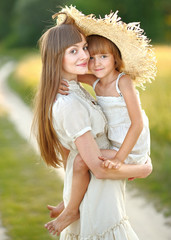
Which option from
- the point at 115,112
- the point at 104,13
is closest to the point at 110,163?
Result: the point at 115,112

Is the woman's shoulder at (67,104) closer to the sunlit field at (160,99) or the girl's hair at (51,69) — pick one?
the girl's hair at (51,69)

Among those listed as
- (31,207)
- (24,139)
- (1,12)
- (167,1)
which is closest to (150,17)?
(167,1)

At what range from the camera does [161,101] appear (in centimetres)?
701

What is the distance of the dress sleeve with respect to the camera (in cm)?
233

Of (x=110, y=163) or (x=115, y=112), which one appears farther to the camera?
(x=115, y=112)

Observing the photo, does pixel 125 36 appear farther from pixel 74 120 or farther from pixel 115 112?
pixel 74 120

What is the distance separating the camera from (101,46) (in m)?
2.58


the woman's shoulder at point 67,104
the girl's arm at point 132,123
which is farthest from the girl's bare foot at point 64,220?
the woman's shoulder at point 67,104

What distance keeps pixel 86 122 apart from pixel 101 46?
510mm

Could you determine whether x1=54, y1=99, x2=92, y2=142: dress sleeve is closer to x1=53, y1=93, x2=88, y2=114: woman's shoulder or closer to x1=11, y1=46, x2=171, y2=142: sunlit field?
x1=53, y1=93, x2=88, y2=114: woman's shoulder

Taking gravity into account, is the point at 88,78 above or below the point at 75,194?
above

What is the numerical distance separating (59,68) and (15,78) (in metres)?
10.5

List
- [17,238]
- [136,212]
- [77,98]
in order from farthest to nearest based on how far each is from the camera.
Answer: [136,212] → [17,238] → [77,98]

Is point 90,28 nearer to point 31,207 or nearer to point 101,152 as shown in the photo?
point 101,152
